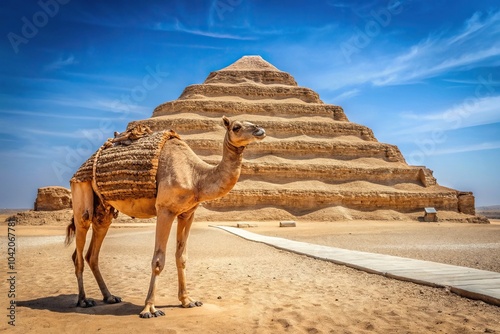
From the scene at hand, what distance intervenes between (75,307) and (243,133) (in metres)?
3.82

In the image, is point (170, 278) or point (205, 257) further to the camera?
point (205, 257)

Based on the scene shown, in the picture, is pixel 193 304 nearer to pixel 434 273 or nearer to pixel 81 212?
pixel 81 212

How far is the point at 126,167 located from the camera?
19.9 feet

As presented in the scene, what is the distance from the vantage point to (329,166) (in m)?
42.9

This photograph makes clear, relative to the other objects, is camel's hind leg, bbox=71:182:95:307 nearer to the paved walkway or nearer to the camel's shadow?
the camel's shadow

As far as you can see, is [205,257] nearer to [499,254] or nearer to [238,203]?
[499,254]

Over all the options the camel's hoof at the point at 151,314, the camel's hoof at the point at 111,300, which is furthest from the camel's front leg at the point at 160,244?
the camel's hoof at the point at 111,300

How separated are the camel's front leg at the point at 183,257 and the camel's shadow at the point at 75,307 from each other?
0.24 metres

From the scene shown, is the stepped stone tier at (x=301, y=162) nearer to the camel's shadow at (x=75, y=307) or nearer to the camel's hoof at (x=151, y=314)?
the camel's shadow at (x=75, y=307)

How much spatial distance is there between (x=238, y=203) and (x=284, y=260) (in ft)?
90.0

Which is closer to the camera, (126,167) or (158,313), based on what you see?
(158,313)

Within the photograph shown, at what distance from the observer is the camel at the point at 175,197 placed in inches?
220

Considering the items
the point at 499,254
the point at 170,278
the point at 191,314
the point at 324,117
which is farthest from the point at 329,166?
the point at 191,314

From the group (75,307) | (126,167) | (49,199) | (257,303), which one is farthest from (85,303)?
(49,199)
